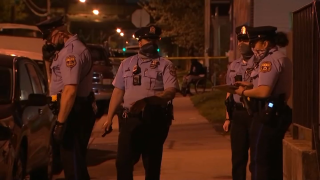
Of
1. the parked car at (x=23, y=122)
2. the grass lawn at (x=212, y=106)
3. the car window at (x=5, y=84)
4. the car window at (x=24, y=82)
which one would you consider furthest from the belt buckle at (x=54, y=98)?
the grass lawn at (x=212, y=106)

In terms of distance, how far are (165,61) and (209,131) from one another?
8.11 metres

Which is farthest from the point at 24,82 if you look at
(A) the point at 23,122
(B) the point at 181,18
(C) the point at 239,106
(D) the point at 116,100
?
(B) the point at 181,18

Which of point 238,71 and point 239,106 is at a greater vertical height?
point 238,71

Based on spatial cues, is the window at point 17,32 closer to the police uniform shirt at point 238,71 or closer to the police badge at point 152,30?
the police uniform shirt at point 238,71

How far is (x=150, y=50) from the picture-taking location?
643 cm

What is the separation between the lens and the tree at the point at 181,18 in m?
37.4

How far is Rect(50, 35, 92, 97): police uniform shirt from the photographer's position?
598cm

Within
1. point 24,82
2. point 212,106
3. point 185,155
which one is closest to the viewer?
point 24,82

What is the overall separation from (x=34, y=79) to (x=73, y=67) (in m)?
2.76

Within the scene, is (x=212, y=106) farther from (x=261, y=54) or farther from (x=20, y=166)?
(x=261, y=54)

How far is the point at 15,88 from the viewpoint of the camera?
24.9 feet

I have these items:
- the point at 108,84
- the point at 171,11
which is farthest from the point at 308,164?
the point at 171,11

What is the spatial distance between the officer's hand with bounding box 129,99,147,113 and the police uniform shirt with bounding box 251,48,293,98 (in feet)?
3.58

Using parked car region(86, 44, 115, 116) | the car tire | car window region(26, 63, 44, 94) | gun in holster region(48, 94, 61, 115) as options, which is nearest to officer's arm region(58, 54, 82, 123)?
gun in holster region(48, 94, 61, 115)
